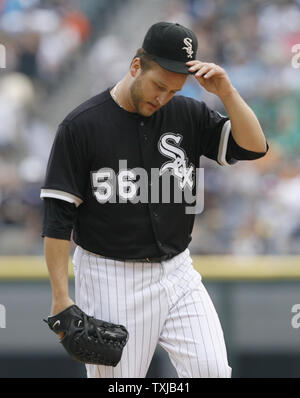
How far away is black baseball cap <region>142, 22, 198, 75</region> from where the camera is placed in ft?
8.96

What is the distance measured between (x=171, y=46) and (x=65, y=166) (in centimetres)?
58

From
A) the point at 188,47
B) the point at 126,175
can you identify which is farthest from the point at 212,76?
the point at 126,175

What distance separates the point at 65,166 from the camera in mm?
2799

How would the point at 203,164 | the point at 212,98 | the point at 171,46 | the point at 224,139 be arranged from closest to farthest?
the point at 171,46
the point at 224,139
the point at 203,164
the point at 212,98

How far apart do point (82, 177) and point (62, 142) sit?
15cm

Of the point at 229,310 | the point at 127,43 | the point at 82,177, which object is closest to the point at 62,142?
the point at 82,177

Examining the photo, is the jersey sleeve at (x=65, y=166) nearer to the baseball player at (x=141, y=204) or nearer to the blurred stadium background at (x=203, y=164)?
the baseball player at (x=141, y=204)

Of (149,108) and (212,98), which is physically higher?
(212,98)

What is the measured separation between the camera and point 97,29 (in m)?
7.77

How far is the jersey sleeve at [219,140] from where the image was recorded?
298 centimetres

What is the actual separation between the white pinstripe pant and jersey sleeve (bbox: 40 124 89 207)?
0.30 meters

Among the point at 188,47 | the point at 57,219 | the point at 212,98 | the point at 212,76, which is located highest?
the point at 212,98

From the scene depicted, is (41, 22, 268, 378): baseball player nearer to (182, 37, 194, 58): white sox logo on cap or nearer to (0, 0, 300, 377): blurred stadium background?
(182, 37, 194, 58): white sox logo on cap

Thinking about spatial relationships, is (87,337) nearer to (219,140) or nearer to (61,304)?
(61,304)
